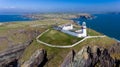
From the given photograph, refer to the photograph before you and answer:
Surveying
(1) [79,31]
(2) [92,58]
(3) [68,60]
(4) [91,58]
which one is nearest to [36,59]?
(3) [68,60]

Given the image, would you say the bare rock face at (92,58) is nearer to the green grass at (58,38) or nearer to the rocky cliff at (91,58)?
the rocky cliff at (91,58)

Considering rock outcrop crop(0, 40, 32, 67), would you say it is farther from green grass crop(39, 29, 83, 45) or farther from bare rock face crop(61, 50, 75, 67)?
bare rock face crop(61, 50, 75, 67)

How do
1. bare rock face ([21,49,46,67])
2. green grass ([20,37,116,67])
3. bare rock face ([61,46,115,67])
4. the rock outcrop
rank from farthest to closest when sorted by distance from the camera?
the rock outcrop
bare rock face ([21,49,46,67])
bare rock face ([61,46,115,67])
green grass ([20,37,116,67])

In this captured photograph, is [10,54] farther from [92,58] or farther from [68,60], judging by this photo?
[92,58]

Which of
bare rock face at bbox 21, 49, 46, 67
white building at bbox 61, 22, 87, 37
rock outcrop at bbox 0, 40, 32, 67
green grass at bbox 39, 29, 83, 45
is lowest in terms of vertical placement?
rock outcrop at bbox 0, 40, 32, 67

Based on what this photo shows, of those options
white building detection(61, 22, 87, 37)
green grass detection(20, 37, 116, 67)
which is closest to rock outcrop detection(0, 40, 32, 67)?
green grass detection(20, 37, 116, 67)

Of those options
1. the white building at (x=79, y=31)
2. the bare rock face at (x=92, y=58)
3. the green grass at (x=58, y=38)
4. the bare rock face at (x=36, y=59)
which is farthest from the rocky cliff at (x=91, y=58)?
the bare rock face at (x=36, y=59)
